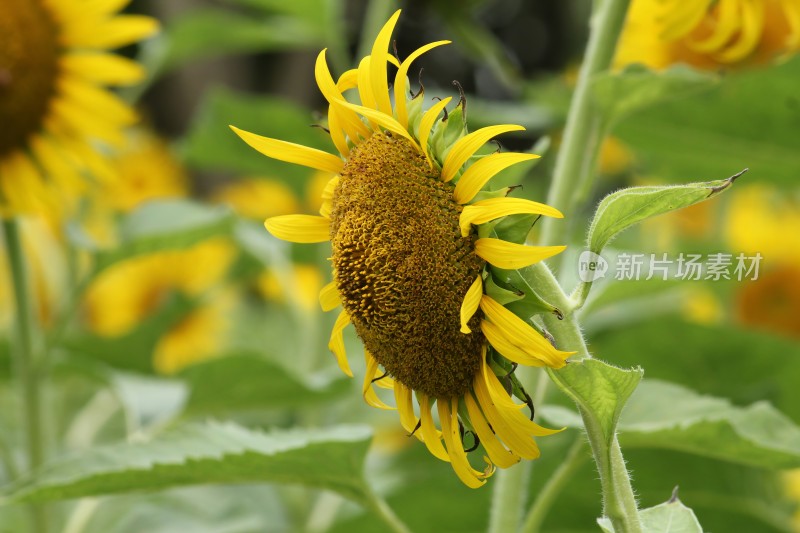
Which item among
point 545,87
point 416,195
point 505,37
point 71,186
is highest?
point 416,195

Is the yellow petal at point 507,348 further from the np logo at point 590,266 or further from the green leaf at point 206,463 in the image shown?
the green leaf at point 206,463

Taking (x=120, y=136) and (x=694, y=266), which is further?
(x=120, y=136)

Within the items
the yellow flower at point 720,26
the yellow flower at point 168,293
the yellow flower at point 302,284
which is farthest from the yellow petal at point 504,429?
the yellow flower at point 168,293

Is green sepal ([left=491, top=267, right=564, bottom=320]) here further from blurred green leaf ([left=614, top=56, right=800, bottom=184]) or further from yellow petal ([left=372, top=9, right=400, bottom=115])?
blurred green leaf ([left=614, top=56, right=800, bottom=184])

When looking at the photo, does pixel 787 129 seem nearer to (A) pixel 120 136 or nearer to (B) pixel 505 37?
(A) pixel 120 136

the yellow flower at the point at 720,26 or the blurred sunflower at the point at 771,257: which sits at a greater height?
the yellow flower at the point at 720,26

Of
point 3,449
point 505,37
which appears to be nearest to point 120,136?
point 3,449

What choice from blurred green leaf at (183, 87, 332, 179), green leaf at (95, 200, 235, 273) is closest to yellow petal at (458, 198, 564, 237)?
green leaf at (95, 200, 235, 273)
